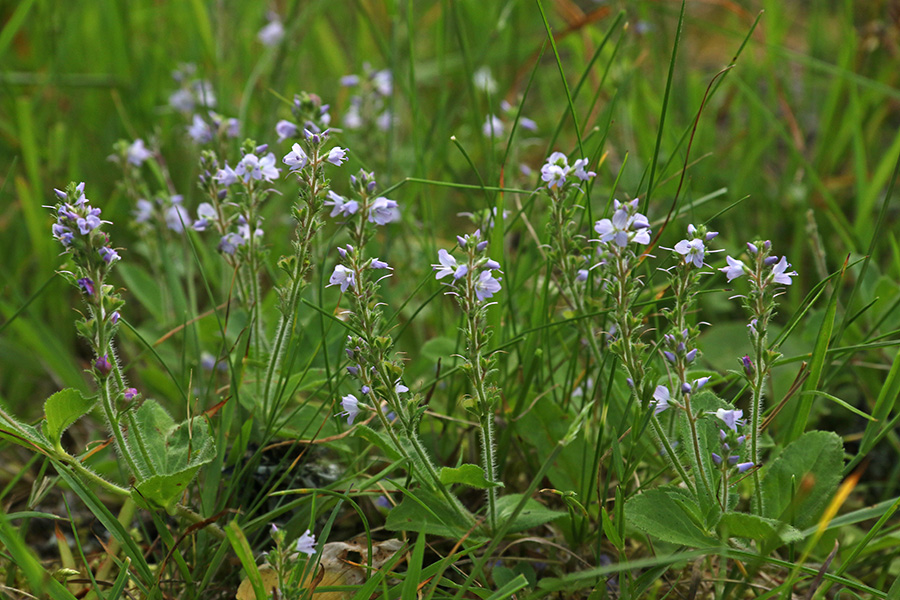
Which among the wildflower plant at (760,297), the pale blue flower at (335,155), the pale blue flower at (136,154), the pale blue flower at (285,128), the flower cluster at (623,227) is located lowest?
the wildflower plant at (760,297)

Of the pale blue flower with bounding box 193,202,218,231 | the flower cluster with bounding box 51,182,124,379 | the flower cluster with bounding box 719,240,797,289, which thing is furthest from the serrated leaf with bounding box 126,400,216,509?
the flower cluster with bounding box 719,240,797,289

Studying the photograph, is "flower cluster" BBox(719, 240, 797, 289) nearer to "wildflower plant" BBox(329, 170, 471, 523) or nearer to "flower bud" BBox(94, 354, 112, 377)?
"wildflower plant" BBox(329, 170, 471, 523)

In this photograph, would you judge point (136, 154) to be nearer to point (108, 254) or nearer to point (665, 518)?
point (108, 254)

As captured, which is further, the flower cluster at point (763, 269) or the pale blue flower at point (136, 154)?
the pale blue flower at point (136, 154)

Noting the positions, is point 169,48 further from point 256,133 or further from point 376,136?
point 376,136

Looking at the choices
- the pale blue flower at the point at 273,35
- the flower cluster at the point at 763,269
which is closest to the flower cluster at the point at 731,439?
the flower cluster at the point at 763,269

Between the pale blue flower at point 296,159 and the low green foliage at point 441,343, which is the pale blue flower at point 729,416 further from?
the pale blue flower at point 296,159
